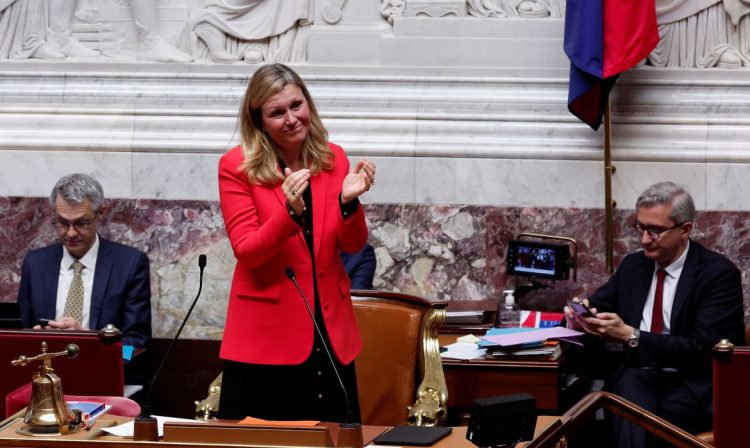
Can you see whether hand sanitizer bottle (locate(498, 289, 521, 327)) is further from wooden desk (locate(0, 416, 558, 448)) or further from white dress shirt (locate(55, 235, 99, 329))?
wooden desk (locate(0, 416, 558, 448))

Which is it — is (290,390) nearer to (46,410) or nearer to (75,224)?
(46,410)

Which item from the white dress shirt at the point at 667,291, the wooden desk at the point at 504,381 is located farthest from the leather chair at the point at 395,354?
the white dress shirt at the point at 667,291

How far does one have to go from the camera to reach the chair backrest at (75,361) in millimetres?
4812

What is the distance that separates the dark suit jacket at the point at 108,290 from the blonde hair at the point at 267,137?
1.86m

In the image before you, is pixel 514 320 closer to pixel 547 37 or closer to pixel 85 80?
pixel 547 37

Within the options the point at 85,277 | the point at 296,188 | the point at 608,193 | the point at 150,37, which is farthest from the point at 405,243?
the point at 296,188

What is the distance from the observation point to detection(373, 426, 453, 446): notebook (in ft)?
11.9

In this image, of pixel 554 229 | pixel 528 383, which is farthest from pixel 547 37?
pixel 528 383

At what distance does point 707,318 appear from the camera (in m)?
5.40

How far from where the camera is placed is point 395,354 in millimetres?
5152

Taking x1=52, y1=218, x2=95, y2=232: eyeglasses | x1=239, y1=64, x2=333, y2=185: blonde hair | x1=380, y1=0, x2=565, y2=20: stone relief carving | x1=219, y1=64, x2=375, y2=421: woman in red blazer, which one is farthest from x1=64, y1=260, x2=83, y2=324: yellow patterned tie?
x1=380, y1=0, x2=565, y2=20: stone relief carving

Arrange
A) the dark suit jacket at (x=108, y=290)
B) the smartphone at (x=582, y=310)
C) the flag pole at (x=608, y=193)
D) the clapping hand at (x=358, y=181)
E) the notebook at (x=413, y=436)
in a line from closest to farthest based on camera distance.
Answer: the notebook at (x=413, y=436)
the clapping hand at (x=358, y=181)
the smartphone at (x=582, y=310)
the dark suit jacket at (x=108, y=290)
the flag pole at (x=608, y=193)

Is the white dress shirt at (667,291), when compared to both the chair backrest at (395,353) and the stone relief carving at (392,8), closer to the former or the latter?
the chair backrest at (395,353)

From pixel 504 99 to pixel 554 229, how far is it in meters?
0.71
